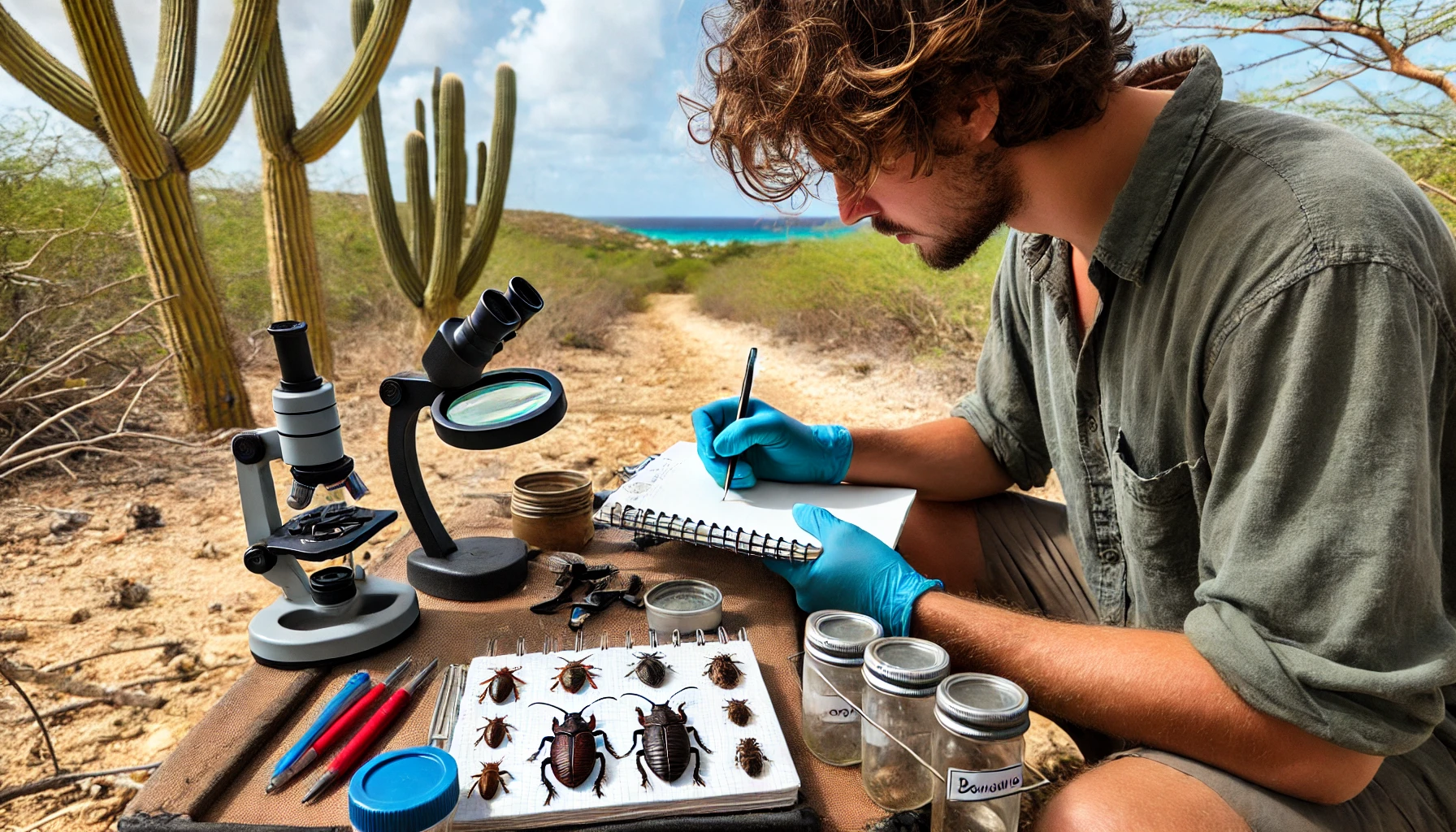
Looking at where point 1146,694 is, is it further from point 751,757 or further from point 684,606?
point 684,606

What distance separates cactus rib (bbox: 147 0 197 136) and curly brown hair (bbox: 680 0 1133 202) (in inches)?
184

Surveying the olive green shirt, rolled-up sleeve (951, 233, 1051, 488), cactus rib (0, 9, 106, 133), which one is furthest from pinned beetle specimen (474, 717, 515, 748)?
cactus rib (0, 9, 106, 133)

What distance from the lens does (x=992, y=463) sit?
7.32 ft

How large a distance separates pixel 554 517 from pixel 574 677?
617mm

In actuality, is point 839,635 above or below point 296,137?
below

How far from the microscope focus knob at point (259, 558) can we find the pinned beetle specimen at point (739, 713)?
85cm

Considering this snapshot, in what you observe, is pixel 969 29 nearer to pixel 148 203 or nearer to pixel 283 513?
pixel 283 513

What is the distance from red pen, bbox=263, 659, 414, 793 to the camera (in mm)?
1122

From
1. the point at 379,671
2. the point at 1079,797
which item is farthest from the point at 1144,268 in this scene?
the point at 379,671

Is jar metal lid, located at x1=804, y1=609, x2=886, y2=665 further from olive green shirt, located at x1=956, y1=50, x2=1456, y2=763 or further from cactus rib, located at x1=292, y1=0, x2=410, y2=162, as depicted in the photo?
cactus rib, located at x1=292, y1=0, x2=410, y2=162

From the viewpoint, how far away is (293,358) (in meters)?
1.43

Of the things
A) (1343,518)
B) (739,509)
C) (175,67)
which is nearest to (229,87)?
(175,67)

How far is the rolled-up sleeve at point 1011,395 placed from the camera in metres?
2.14

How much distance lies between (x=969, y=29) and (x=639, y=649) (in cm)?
121
